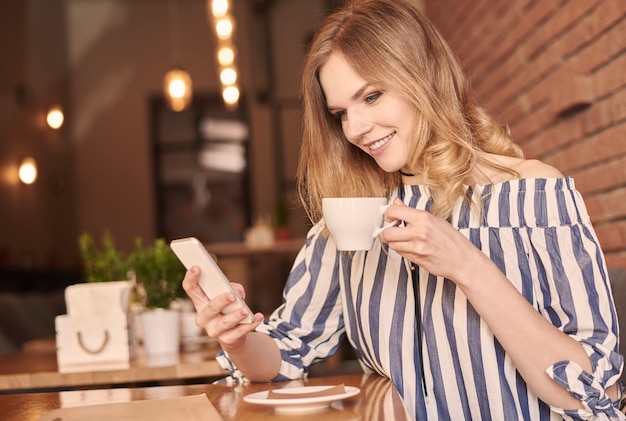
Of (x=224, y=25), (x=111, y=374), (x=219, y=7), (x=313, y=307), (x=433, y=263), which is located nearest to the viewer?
(x=433, y=263)

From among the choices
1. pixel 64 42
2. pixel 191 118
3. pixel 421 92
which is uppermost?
pixel 64 42

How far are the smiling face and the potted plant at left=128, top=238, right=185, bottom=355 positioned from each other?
1054 mm

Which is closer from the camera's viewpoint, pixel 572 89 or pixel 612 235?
pixel 612 235

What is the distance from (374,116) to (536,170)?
344 mm

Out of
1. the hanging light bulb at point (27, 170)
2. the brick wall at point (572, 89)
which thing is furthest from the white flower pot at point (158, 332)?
the hanging light bulb at point (27, 170)

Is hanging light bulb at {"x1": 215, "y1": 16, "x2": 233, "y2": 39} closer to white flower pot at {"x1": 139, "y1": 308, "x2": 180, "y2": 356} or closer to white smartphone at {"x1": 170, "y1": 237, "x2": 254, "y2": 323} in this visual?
white flower pot at {"x1": 139, "y1": 308, "x2": 180, "y2": 356}

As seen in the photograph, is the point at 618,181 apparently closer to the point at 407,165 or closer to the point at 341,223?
the point at 407,165

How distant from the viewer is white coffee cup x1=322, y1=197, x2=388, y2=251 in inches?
54.0

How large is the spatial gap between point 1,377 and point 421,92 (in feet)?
4.28

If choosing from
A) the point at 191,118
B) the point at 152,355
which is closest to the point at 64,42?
the point at 191,118

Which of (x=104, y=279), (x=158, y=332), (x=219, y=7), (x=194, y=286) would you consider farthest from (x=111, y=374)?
(x=219, y=7)

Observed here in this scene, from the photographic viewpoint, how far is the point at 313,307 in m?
1.88

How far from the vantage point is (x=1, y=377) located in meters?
2.09

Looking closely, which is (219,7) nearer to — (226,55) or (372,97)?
(226,55)
